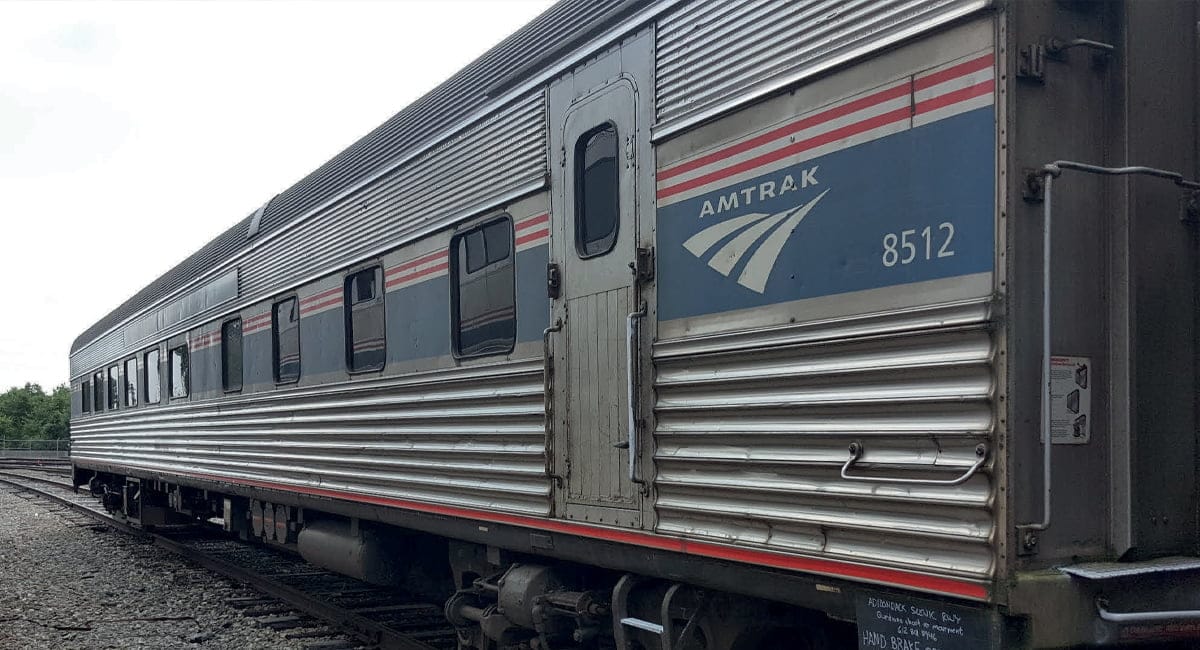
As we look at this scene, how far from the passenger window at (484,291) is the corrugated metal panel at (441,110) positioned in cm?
74

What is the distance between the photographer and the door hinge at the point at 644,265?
472cm

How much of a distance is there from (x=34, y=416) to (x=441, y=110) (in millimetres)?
67637

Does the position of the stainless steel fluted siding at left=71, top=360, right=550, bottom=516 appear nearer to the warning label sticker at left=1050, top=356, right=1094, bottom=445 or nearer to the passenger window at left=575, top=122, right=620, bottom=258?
the passenger window at left=575, top=122, right=620, bottom=258

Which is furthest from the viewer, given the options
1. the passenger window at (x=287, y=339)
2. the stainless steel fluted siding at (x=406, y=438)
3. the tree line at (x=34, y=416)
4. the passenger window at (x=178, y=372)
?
the tree line at (x=34, y=416)

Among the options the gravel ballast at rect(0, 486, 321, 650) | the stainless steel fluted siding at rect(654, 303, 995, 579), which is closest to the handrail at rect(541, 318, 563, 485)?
the stainless steel fluted siding at rect(654, 303, 995, 579)

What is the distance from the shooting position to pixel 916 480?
3369mm

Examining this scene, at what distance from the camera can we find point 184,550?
13727 mm

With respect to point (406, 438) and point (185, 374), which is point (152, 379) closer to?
point (185, 374)

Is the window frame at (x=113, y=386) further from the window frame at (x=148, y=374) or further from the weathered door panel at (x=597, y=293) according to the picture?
the weathered door panel at (x=597, y=293)

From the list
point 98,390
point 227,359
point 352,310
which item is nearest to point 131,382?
point 98,390

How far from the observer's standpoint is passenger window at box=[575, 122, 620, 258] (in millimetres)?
5059

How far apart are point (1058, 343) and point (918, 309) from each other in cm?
42

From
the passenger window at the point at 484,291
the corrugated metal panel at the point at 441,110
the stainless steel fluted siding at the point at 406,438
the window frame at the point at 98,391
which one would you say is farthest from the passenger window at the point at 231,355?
the window frame at the point at 98,391

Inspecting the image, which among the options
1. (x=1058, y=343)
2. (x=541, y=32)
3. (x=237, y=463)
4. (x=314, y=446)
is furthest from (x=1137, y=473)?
(x=237, y=463)
